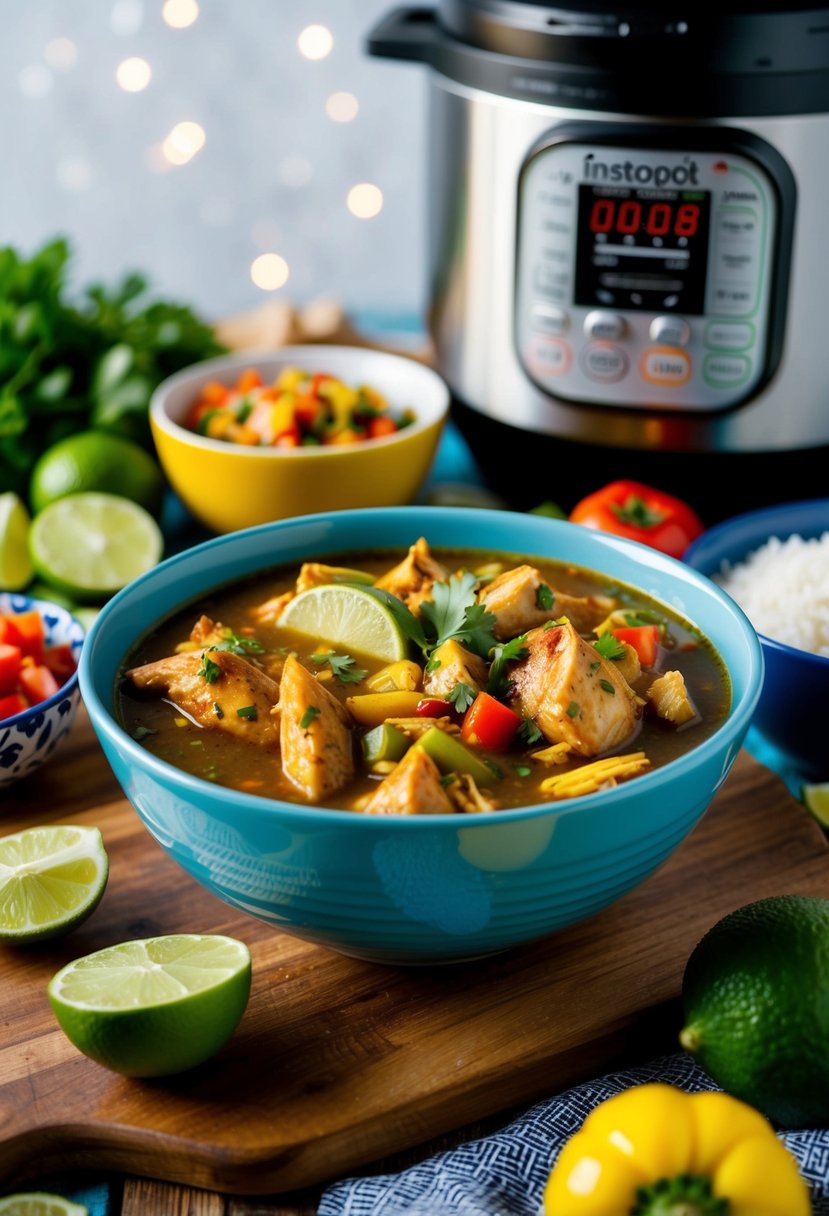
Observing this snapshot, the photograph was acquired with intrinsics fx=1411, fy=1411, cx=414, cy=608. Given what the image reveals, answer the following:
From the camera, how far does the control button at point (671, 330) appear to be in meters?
3.19

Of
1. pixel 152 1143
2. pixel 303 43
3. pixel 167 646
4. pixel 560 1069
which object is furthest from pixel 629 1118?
pixel 303 43

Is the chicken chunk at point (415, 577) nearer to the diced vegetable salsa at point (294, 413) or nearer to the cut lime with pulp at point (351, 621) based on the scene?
the cut lime with pulp at point (351, 621)

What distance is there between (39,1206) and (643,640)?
4.21 ft

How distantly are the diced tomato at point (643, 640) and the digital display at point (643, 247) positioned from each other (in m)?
1.06

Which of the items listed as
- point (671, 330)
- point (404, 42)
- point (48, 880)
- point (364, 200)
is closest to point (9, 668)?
point (48, 880)

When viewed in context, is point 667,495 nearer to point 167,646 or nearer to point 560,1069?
point 167,646

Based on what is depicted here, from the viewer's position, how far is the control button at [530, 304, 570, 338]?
130 inches

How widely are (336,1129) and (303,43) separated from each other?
444 centimetres

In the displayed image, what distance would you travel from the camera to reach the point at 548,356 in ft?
11.0

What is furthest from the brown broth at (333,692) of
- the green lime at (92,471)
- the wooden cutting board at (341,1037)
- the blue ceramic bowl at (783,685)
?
the green lime at (92,471)

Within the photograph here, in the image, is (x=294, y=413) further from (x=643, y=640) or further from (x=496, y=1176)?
(x=496, y=1176)

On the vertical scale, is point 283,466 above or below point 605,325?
below

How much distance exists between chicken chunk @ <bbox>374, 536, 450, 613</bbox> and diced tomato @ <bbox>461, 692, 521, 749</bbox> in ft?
1.26

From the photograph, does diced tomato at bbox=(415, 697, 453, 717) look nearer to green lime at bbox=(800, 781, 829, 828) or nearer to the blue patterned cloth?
the blue patterned cloth
